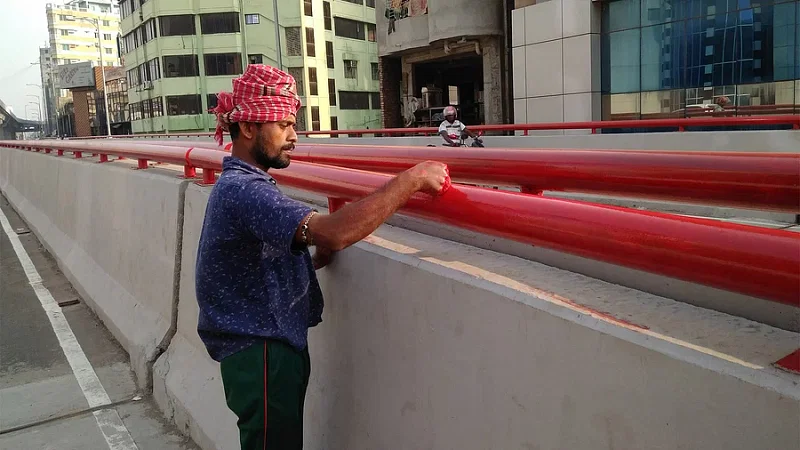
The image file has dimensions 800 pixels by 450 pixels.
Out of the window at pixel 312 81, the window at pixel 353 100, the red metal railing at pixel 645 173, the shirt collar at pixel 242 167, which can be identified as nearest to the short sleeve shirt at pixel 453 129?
the red metal railing at pixel 645 173

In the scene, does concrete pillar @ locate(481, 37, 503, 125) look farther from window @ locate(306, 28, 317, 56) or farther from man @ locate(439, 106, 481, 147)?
window @ locate(306, 28, 317, 56)

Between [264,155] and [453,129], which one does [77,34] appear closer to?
[453,129]

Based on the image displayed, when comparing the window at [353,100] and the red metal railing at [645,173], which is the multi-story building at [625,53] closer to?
the red metal railing at [645,173]

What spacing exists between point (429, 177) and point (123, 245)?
469 centimetres

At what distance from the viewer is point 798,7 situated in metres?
17.5

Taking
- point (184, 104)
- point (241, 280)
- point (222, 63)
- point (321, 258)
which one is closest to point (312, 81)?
point (222, 63)

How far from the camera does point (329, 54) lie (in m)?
68.1

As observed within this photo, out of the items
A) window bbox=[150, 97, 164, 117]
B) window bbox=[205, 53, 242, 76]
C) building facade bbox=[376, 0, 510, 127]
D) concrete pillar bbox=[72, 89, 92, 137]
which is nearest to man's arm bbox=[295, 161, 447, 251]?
building facade bbox=[376, 0, 510, 127]

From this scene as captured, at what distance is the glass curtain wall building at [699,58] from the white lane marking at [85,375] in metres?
17.3

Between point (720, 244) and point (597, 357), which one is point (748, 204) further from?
point (597, 357)

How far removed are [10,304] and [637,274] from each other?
764cm

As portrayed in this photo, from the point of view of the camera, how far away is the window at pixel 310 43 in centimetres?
6575

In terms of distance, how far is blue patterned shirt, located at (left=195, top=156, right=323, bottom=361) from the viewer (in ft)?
8.13

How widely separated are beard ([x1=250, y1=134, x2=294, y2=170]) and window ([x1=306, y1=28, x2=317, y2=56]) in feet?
214
